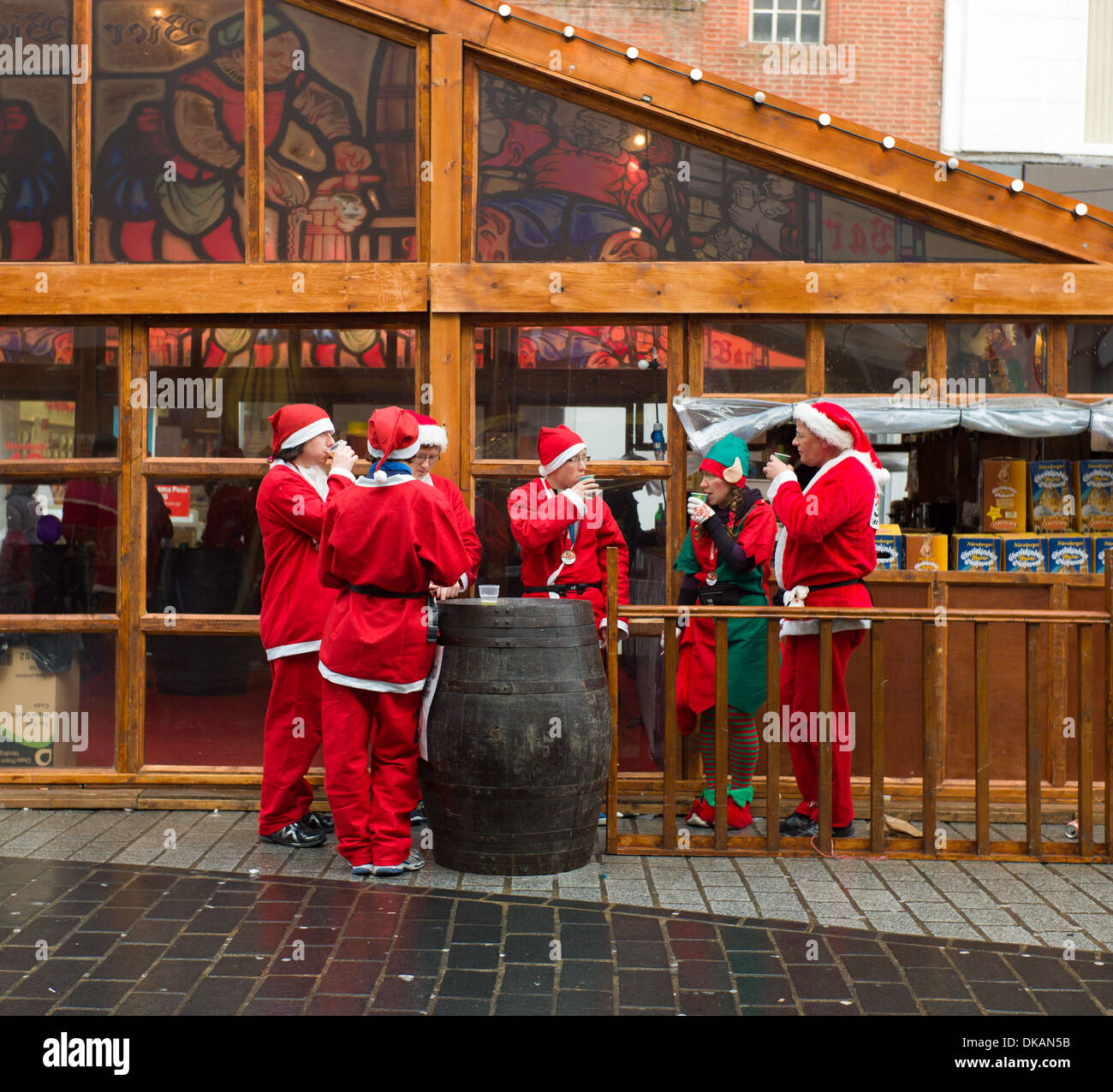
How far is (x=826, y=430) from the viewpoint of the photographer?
226 inches

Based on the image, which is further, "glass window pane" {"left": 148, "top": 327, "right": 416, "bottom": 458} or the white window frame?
the white window frame

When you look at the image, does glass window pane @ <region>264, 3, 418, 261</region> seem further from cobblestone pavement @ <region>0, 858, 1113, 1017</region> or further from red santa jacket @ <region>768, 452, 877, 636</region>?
cobblestone pavement @ <region>0, 858, 1113, 1017</region>

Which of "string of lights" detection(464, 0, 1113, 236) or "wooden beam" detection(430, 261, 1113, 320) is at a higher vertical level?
"string of lights" detection(464, 0, 1113, 236)

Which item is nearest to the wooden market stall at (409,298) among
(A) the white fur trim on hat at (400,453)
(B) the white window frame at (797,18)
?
(A) the white fur trim on hat at (400,453)

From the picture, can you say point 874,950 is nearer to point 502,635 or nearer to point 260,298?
point 502,635

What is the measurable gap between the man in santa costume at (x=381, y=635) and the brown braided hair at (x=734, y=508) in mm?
1335

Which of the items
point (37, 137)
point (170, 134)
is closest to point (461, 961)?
point (170, 134)

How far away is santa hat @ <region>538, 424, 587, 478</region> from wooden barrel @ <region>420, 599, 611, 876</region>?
1.00 meters

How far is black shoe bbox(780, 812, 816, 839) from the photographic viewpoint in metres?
5.84

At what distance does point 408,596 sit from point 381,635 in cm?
21

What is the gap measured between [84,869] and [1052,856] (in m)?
4.16

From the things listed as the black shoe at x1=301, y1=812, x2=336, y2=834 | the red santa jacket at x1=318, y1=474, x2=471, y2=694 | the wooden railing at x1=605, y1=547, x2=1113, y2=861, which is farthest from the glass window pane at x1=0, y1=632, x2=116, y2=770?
the wooden railing at x1=605, y1=547, x2=1113, y2=861

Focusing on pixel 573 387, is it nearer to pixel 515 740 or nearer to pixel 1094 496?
pixel 515 740

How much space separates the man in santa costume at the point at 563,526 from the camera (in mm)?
5930
